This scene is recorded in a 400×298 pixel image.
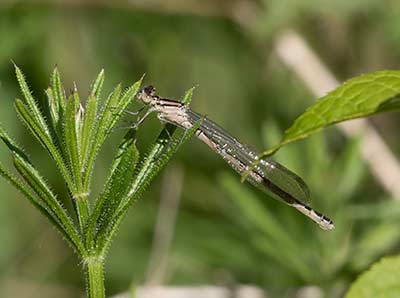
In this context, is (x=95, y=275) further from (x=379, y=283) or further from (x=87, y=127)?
(x=379, y=283)

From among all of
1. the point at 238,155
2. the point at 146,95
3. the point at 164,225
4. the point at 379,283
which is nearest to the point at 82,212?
the point at 379,283

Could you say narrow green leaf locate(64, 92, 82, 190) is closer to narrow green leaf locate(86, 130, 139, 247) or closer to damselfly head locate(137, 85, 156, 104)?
narrow green leaf locate(86, 130, 139, 247)

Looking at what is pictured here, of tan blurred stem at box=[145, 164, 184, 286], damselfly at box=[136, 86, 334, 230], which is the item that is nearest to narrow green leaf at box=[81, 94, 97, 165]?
damselfly at box=[136, 86, 334, 230]

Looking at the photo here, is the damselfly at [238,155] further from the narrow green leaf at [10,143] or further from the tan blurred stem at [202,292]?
the narrow green leaf at [10,143]

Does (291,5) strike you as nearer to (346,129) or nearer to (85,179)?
(346,129)

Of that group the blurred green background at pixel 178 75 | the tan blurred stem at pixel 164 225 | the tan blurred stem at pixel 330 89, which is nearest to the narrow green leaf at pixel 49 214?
the tan blurred stem at pixel 164 225
